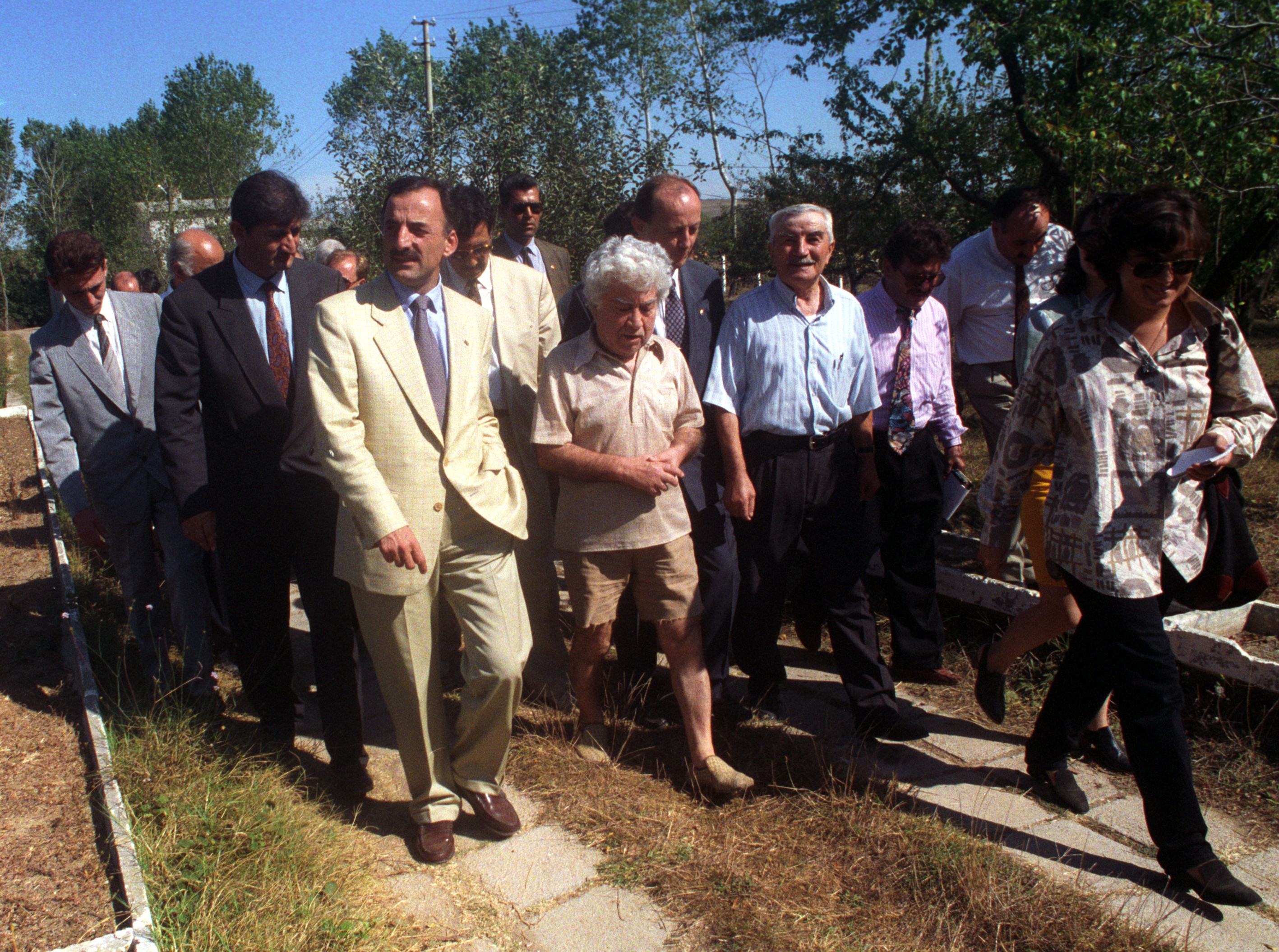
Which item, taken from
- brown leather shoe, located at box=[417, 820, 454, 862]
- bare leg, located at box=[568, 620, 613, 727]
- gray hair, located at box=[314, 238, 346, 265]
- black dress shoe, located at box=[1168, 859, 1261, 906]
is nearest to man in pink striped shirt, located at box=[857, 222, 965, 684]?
bare leg, located at box=[568, 620, 613, 727]

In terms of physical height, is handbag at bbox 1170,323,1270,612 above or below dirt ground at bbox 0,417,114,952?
above

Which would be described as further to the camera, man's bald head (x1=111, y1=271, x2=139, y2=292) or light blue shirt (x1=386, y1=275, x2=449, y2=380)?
man's bald head (x1=111, y1=271, x2=139, y2=292)

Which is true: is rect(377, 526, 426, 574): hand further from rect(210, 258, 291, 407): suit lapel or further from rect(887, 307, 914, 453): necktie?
rect(887, 307, 914, 453): necktie

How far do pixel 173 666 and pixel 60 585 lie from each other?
1.54 meters

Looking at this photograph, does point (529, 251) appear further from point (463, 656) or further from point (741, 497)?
point (463, 656)

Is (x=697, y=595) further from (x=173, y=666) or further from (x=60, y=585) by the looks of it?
(x=60, y=585)

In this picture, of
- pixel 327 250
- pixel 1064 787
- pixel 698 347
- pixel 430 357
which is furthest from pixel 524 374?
pixel 327 250

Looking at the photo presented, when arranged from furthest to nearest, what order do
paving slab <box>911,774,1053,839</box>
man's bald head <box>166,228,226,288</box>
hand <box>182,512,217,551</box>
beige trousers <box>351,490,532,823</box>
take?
man's bald head <box>166,228,226,288</box> → hand <box>182,512,217,551</box> → paving slab <box>911,774,1053,839</box> → beige trousers <box>351,490,532,823</box>

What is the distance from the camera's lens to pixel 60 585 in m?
5.73

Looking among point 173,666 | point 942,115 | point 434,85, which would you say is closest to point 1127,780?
point 173,666

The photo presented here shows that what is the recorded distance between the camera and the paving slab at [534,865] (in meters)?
2.97

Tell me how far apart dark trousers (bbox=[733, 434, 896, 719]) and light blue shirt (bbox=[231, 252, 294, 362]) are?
5.97 feet

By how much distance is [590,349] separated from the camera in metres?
3.43

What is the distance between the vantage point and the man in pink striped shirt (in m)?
4.21
